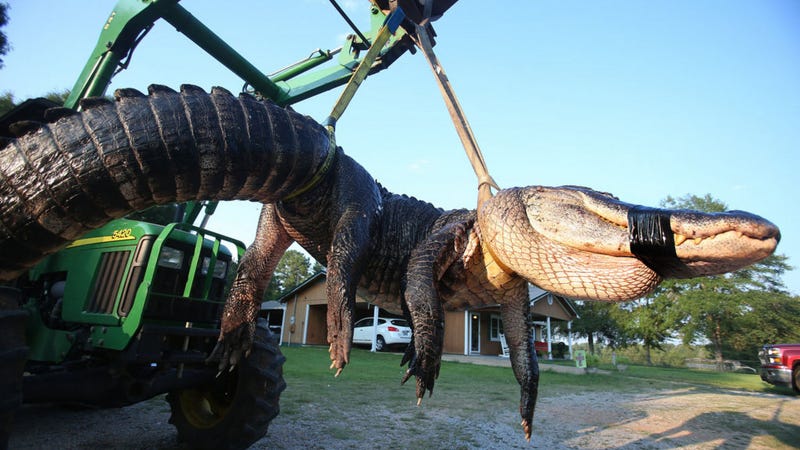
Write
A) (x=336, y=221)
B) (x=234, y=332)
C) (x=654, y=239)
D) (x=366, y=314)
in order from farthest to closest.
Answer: (x=366, y=314) → (x=234, y=332) → (x=336, y=221) → (x=654, y=239)

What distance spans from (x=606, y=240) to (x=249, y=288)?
85.5 inches

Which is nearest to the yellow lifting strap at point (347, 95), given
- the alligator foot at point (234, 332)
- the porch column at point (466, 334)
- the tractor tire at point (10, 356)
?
the alligator foot at point (234, 332)

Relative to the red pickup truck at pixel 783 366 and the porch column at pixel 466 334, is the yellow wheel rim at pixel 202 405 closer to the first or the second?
the red pickup truck at pixel 783 366

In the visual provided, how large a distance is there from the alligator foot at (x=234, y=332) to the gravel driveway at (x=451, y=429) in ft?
6.40

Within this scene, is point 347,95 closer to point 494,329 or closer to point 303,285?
point 303,285

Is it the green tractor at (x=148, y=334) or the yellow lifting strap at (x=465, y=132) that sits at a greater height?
the yellow lifting strap at (x=465, y=132)

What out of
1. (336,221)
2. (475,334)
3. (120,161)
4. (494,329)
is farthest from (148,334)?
(494,329)

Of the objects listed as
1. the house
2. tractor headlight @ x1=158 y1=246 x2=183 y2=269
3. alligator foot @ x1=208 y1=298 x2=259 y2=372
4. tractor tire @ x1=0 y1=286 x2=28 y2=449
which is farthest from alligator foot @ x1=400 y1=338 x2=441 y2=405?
the house

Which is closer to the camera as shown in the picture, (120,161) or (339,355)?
(120,161)

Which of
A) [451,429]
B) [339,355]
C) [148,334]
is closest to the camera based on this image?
[339,355]

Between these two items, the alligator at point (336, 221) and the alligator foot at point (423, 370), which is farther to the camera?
the alligator foot at point (423, 370)

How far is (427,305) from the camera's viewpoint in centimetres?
213

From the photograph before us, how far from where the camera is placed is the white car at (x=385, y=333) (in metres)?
20.8

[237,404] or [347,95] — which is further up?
[347,95]
